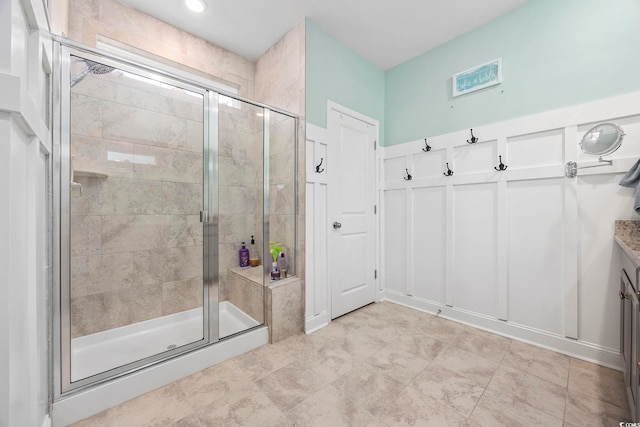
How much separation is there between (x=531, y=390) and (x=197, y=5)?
11.6ft

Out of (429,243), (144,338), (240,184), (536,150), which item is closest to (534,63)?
(536,150)

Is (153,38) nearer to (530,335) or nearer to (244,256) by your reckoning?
(244,256)

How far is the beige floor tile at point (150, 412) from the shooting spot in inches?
49.8

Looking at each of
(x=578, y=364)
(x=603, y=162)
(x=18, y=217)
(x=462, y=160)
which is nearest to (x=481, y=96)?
(x=462, y=160)

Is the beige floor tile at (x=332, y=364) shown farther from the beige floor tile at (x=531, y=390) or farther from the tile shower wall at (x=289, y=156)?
the beige floor tile at (x=531, y=390)

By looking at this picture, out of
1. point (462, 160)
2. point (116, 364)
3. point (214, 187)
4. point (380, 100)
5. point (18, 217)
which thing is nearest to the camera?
point (18, 217)

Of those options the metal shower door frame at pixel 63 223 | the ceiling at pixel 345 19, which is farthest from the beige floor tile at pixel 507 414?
the ceiling at pixel 345 19

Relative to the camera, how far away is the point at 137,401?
1410 millimetres

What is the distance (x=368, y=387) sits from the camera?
1511 mm

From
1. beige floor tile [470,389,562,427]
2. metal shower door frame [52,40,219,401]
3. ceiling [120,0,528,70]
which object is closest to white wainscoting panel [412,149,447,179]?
ceiling [120,0,528,70]

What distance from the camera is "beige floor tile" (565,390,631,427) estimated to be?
1.25m

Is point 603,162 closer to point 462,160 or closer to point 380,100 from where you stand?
point 462,160

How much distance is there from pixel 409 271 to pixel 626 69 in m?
2.16

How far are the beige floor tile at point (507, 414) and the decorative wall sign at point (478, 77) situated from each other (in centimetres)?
233
